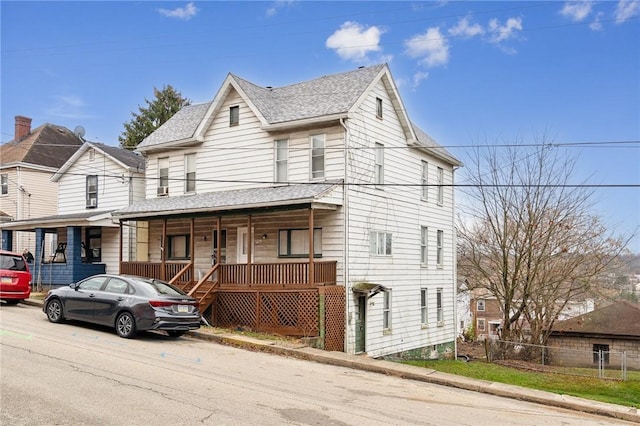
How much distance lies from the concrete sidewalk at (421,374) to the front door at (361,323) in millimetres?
5059

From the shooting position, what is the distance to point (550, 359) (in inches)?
1207

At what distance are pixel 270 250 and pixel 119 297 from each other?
7215 mm

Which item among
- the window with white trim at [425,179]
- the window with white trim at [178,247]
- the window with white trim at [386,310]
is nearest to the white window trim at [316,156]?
the window with white trim at [386,310]

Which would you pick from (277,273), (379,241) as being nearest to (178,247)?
(277,273)

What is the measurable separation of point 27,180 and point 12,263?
16068 mm

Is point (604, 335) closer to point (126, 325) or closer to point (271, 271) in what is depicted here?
point (271, 271)

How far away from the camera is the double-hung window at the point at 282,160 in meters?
21.3

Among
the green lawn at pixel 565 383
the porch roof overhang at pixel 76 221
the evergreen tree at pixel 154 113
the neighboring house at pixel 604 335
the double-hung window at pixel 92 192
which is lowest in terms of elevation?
the neighboring house at pixel 604 335

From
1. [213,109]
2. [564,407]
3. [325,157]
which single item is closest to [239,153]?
[213,109]

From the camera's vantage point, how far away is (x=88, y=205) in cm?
2809

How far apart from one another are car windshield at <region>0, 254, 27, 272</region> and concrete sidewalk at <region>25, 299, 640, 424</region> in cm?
789

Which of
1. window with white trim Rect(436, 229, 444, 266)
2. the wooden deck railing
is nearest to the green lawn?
the wooden deck railing

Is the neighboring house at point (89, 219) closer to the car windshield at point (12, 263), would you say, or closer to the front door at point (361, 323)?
the car windshield at point (12, 263)

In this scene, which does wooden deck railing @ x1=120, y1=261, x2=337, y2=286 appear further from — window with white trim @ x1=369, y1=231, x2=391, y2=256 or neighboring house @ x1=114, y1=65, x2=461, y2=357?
window with white trim @ x1=369, y1=231, x2=391, y2=256
